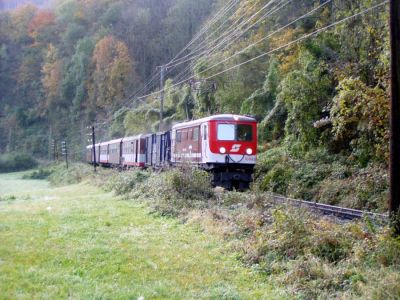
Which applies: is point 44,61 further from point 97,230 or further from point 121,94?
point 97,230

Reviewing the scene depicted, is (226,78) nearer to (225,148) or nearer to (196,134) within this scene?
(196,134)

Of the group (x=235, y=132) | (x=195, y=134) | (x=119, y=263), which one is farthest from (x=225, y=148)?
(x=119, y=263)

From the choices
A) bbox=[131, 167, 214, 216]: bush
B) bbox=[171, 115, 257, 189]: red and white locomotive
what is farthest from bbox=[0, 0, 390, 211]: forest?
bbox=[131, 167, 214, 216]: bush

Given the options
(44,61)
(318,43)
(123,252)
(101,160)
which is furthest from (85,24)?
(123,252)

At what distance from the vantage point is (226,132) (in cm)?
2070

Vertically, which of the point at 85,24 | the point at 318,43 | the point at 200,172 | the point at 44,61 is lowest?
the point at 200,172

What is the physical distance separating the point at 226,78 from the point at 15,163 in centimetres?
4870

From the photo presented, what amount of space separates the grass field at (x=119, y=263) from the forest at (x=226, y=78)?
6300 mm

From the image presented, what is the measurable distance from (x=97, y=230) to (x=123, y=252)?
272 cm

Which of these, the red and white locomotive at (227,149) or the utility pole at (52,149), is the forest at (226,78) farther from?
the red and white locomotive at (227,149)

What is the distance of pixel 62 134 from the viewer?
79438mm

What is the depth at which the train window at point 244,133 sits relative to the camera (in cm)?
2105

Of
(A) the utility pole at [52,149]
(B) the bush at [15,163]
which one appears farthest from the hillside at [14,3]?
(B) the bush at [15,163]

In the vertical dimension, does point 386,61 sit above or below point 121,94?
below
